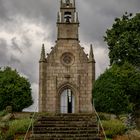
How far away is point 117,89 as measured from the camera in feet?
128

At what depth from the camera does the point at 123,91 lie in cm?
3972

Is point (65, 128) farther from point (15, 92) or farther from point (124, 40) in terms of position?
point (124, 40)

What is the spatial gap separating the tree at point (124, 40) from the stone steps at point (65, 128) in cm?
1248

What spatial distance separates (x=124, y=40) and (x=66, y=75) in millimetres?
Result: 6460

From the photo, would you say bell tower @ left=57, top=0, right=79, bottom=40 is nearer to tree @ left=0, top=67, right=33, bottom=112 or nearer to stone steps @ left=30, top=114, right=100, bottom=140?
tree @ left=0, top=67, right=33, bottom=112

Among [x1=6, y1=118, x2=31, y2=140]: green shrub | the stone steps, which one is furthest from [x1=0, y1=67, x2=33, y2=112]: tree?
[x1=6, y1=118, x2=31, y2=140]: green shrub

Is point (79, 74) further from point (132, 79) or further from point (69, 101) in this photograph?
point (132, 79)

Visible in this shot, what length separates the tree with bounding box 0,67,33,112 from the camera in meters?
42.9

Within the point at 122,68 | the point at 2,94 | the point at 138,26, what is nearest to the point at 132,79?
the point at 122,68

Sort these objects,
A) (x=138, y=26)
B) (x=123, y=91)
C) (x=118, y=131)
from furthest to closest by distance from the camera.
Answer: (x=138, y=26), (x=123, y=91), (x=118, y=131)

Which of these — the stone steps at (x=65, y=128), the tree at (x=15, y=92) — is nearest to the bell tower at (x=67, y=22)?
the tree at (x=15, y=92)

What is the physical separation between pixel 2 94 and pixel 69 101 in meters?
7.99

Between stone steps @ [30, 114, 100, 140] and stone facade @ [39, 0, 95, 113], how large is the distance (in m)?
13.1

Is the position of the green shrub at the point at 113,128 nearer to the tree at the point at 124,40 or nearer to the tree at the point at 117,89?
the tree at the point at 117,89
